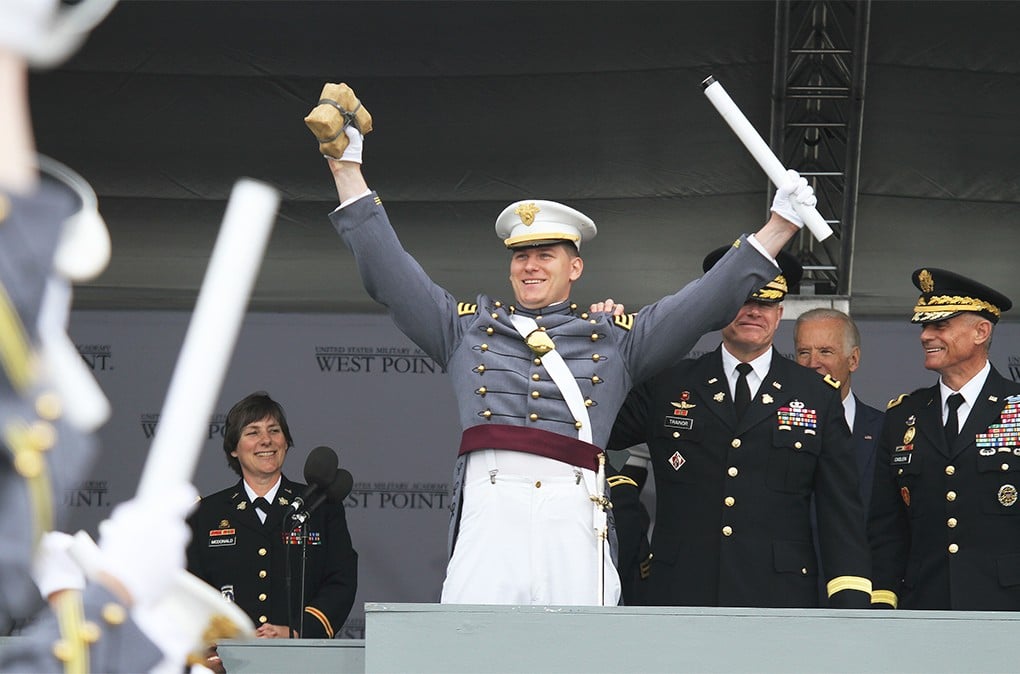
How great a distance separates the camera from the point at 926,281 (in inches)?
210

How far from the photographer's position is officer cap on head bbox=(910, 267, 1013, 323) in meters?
5.24

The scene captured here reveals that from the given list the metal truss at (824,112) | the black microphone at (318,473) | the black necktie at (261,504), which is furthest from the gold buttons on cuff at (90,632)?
the metal truss at (824,112)

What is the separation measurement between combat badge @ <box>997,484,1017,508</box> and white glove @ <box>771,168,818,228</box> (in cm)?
120

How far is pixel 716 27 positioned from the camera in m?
6.27

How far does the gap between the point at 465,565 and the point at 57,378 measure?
2.63 metres

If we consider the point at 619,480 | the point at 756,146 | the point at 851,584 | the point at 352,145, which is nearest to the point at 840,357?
the point at 619,480

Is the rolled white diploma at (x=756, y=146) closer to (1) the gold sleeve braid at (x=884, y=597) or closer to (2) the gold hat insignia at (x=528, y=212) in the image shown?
(2) the gold hat insignia at (x=528, y=212)

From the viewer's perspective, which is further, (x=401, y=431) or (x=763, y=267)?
(x=401, y=431)

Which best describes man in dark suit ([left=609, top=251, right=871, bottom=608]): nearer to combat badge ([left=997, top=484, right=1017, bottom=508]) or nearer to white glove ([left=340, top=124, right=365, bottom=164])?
combat badge ([left=997, top=484, right=1017, bottom=508])

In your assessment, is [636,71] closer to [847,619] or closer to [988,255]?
[988,255]

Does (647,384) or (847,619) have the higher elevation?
(647,384)

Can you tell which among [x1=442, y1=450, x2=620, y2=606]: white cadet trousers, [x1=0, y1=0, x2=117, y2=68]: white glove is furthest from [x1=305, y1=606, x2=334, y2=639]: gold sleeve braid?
[x1=0, y1=0, x2=117, y2=68]: white glove

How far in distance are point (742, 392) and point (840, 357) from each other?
1167 millimetres

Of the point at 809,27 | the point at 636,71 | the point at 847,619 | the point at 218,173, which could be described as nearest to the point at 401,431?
the point at 218,173
